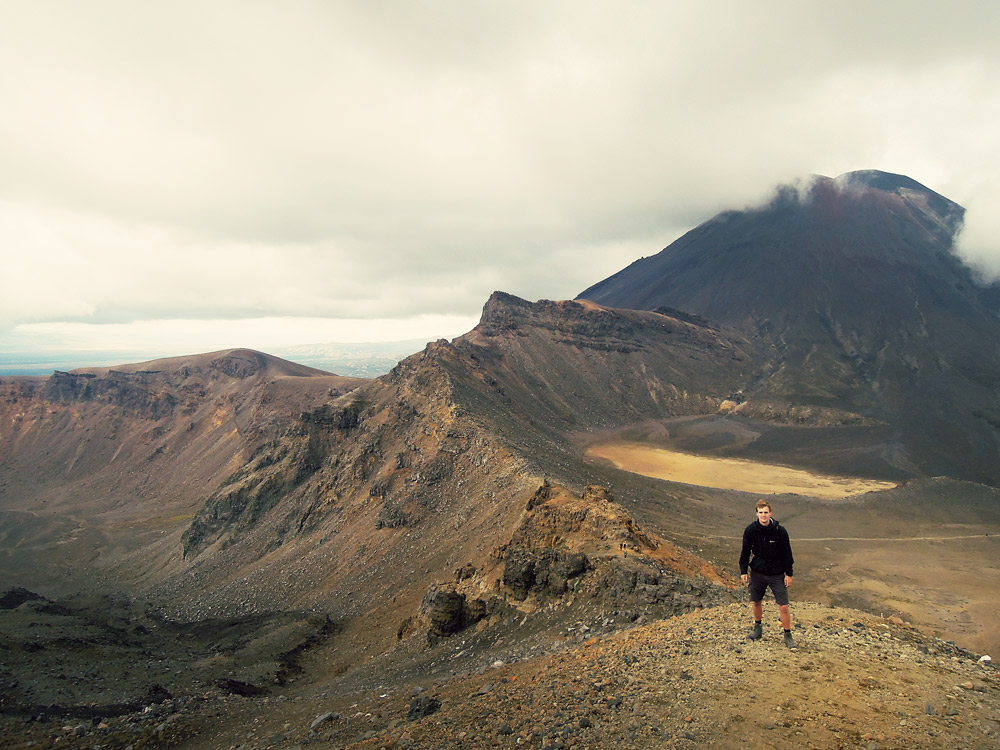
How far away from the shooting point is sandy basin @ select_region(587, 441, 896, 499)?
186 ft

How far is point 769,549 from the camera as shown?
8945 millimetres

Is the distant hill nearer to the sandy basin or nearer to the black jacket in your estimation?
the sandy basin

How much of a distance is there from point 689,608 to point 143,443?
11093 centimetres

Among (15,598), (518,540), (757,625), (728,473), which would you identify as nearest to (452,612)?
(518,540)

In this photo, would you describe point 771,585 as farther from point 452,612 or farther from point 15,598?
point 15,598

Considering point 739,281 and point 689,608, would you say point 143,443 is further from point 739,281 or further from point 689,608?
point 739,281

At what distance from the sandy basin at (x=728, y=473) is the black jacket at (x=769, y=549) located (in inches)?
2024

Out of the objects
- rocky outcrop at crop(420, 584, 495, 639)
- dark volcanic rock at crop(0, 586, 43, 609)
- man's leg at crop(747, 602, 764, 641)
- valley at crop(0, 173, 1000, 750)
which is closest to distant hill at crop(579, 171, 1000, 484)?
valley at crop(0, 173, 1000, 750)

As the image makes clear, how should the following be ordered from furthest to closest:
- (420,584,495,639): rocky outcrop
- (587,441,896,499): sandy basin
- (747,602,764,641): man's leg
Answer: (587,441,896,499): sandy basin, (420,584,495,639): rocky outcrop, (747,602,764,641): man's leg

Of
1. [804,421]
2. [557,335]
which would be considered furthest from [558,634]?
[557,335]

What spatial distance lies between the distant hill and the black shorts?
250 ft

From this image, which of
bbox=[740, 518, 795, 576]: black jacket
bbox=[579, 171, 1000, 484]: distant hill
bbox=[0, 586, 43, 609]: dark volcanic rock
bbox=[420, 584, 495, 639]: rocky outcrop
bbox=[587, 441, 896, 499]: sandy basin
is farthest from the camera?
bbox=[579, 171, 1000, 484]: distant hill

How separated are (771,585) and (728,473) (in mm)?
60398

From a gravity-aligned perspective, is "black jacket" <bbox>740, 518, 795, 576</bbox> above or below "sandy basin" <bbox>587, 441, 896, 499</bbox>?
above
